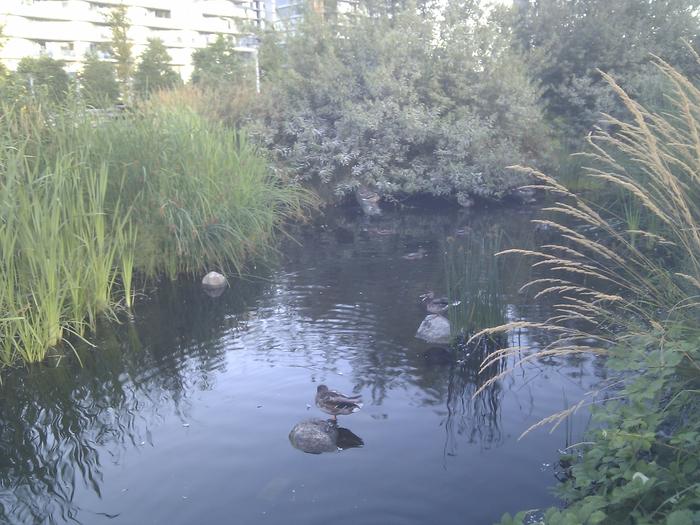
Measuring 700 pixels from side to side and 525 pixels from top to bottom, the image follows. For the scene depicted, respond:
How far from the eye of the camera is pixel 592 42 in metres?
15.4

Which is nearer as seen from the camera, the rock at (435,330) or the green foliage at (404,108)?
the rock at (435,330)

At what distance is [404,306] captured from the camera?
6.39 metres

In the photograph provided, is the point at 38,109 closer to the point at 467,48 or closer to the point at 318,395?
the point at 318,395

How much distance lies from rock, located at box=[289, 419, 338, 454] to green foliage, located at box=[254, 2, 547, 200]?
8.47 meters

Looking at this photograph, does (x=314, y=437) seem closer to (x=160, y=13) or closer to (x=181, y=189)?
(x=181, y=189)

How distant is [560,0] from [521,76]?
4757 millimetres

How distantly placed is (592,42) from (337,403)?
14256 mm

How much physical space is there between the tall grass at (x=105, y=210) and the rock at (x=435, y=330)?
2800 mm

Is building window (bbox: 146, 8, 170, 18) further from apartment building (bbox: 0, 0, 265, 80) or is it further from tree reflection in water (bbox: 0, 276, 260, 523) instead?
tree reflection in water (bbox: 0, 276, 260, 523)

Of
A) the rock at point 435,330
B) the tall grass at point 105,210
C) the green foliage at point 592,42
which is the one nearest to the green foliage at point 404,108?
the green foliage at point 592,42

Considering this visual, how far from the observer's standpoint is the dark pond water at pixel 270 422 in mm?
3328

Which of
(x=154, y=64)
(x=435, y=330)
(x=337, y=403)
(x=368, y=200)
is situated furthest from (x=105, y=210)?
(x=154, y=64)

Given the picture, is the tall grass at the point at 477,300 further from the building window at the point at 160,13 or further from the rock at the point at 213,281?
the building window at the point at 160,13

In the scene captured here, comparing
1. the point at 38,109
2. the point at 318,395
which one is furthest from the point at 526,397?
the point at 38,109
